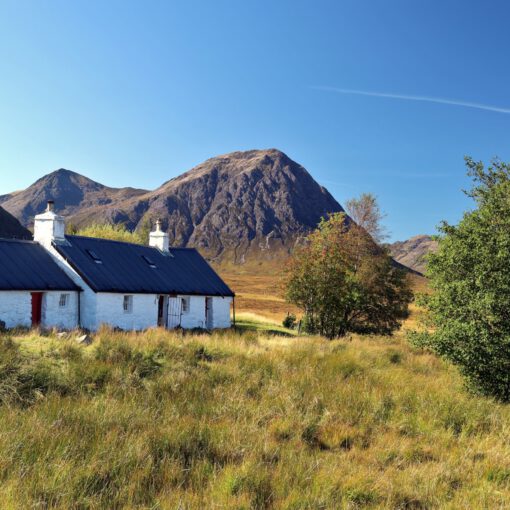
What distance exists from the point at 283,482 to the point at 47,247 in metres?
25.4

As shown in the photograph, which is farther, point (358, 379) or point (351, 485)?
point (358, 379)

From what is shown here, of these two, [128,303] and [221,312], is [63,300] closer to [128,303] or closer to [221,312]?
[128,303]

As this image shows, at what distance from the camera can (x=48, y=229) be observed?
92.0 ft

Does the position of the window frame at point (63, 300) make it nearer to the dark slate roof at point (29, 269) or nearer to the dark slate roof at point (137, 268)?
the dark slate roof at point (29, 269)

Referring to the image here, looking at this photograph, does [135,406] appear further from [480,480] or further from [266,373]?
[480,480]

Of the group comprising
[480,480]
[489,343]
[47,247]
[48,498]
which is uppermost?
[47,247]


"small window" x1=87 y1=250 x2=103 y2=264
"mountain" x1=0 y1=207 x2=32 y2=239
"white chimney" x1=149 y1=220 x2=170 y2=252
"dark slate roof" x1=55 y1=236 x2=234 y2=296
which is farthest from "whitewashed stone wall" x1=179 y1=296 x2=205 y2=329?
"mountain" x1=0 y1=207 x2=32 y2=239

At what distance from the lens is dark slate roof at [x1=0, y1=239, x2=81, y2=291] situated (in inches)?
950

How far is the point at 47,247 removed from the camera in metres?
28.0

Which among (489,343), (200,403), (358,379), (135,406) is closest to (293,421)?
(200,403)

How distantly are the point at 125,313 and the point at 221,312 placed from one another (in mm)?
9067

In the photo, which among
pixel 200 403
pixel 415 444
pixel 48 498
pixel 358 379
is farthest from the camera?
pixel 358 379

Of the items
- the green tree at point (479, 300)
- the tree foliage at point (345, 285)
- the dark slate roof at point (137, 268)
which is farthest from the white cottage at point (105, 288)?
the green tree at point (479, 300)

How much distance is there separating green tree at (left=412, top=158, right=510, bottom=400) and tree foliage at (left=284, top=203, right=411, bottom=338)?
622 inches
